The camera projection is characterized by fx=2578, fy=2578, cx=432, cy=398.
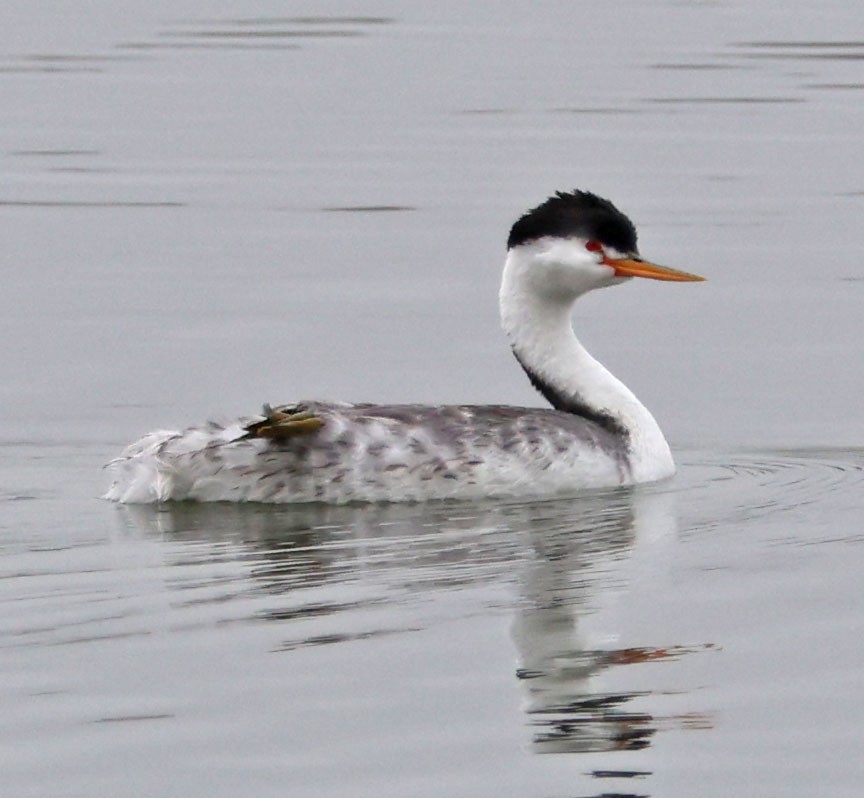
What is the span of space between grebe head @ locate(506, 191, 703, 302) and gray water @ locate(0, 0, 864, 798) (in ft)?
3.48

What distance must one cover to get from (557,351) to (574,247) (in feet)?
1.79

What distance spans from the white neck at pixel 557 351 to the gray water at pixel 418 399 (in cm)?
52

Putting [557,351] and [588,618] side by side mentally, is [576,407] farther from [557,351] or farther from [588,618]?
[588,618]

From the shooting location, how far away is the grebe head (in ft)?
39.6

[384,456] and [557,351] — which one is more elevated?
[557,351]

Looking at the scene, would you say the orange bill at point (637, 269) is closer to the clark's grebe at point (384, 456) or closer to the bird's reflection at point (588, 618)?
the clark's grebe at point (384, 456)

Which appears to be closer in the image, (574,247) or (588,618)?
(588,618)

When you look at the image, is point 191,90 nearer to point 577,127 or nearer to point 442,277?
point 577,127

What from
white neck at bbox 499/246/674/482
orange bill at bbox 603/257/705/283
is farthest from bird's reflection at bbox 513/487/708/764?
orange bill at bbox 603/257/705/283

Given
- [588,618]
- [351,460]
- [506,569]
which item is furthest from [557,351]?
[588,618]

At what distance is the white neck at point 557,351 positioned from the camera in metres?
12.1

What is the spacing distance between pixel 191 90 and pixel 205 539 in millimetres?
16576

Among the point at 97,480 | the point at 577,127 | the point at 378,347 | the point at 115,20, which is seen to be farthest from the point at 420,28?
the point at 97,480

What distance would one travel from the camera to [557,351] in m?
12.3
